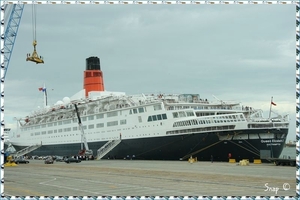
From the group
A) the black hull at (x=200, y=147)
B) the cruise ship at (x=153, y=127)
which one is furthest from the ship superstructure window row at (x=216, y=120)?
the black hull at (x=200, y=147)

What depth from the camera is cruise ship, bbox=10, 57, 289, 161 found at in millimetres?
40250

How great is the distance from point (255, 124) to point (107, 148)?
1969 cm

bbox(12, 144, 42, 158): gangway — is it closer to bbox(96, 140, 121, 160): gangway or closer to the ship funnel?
the ship funnel

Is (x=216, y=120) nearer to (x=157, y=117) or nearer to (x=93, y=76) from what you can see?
(x=157, y=117)

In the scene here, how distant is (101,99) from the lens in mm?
54719

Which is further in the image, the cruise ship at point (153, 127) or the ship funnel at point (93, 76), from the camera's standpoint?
the ship funnel at point (93, 76)

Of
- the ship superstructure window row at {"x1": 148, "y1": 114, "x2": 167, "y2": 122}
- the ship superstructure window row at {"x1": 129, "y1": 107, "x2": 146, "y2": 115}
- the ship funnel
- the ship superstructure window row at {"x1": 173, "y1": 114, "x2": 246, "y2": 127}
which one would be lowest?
the ship superstructure window row at {"x1": 173, "y1": 114, "x2": 246, "y2": 127}

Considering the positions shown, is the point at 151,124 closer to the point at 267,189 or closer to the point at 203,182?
the point at 203,182

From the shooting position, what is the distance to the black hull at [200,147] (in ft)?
130

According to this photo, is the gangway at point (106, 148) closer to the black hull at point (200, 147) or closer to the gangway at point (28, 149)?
the black hull at point (200, 147)

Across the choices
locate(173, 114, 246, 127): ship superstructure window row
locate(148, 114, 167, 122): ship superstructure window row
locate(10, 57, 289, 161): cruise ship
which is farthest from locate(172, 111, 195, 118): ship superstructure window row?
locate(173, 114, 246, 127): ship superstructure window row

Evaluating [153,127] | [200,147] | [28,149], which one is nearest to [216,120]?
[200,147]

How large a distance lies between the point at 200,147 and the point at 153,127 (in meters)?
6.72

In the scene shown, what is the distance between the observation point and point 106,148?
51.8 meters
